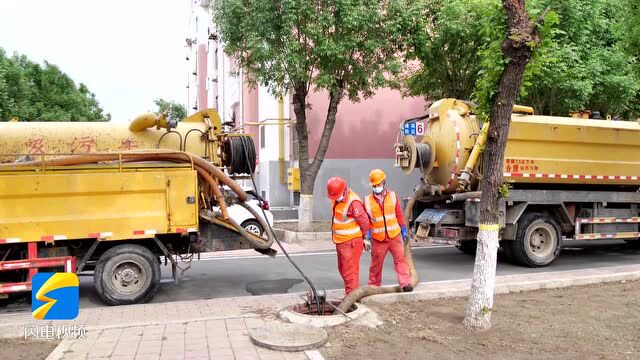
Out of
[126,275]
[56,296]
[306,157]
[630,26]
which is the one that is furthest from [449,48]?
[56,296]

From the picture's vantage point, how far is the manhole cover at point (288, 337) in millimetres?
4699

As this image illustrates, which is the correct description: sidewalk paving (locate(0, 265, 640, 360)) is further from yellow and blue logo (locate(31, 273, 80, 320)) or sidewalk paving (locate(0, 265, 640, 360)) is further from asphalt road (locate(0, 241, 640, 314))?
asphalt road (locate(0, 241, 640, 314))

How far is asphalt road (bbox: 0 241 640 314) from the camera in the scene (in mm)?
7851

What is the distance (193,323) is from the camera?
550cm

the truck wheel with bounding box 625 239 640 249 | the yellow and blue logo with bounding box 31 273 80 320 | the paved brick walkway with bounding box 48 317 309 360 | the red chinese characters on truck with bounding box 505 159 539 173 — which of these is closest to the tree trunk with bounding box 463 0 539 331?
the paved brick walkway with bounding box 48 317 309 360

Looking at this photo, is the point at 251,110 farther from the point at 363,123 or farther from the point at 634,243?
the point at 634,243

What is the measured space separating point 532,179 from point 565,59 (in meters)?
4.08

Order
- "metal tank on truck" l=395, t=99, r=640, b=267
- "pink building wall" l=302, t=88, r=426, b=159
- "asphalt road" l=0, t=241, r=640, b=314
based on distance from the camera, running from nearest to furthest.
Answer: "asphalt road" l=0, t=241, r=640, b=314
"metal tank on truck" l=395, t=99, r=640, b=267
"pink building wall" l=302, t=88, r=426, b=159

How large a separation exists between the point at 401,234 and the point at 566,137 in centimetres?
469

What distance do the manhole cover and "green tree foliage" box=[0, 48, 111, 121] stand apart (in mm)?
16353

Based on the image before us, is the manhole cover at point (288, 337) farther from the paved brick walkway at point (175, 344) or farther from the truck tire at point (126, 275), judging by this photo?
the truck tire at point (126, 275)

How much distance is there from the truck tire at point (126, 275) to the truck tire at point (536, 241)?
5.90 m

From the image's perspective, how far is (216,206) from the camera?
7582 millimetres

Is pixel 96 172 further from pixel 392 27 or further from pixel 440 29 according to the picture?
pixel 440 29
